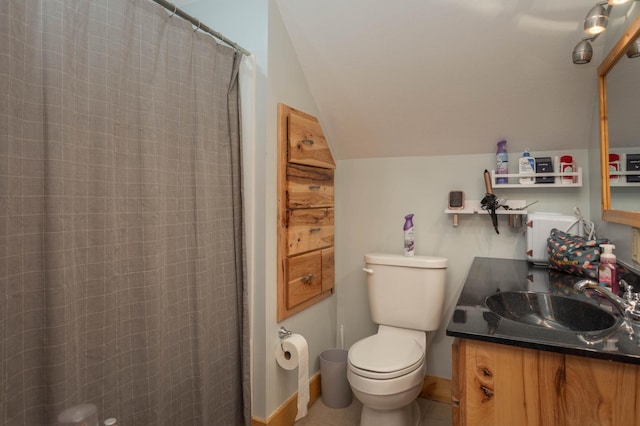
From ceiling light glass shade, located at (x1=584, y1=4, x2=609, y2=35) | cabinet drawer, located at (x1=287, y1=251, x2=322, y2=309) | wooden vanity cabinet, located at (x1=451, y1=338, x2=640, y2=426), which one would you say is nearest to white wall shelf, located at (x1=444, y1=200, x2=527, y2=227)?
cabinet drawer, located at (x1=287, y1=251, x2=322, y2=309)

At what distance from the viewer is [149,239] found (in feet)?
4.13

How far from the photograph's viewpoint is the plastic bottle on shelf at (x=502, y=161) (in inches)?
80.0

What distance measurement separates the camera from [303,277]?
2000 mm

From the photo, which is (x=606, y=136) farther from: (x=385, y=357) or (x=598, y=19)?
(x=385, y=357)

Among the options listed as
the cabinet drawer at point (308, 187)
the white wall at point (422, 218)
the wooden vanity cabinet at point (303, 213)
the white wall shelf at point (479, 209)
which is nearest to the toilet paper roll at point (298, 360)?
the wooden vanity cabinet at point (303, 213)

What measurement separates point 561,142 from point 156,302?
7.10 feet

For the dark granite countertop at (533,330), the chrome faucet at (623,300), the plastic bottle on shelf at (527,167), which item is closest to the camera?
the dark granite countertop at (533,330)

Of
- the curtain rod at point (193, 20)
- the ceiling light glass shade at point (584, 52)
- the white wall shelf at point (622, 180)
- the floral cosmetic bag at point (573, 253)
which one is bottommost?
the floral cosmetic bag at point (573, 253)

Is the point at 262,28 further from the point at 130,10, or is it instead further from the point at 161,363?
the point at 161,363

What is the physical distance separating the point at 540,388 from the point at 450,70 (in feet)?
4.94

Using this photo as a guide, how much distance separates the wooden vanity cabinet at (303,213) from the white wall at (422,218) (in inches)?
7.0

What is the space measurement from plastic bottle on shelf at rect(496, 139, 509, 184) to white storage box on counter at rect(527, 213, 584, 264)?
26cm

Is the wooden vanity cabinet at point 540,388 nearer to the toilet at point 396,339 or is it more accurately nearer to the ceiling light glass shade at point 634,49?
the toilet at point 396,339

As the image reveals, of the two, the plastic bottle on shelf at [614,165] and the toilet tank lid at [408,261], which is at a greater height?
the plastic bottle on shelf at [614,165]
